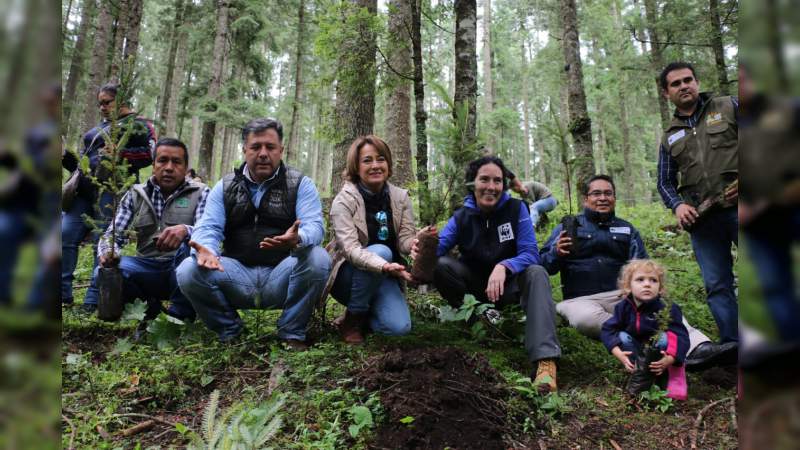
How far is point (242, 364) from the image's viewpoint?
3.40m

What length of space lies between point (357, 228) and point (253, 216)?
882mm

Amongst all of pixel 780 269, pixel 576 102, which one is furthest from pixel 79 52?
pixel 780 269

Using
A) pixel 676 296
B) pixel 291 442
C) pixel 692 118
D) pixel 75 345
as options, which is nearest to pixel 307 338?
pixel 291 442

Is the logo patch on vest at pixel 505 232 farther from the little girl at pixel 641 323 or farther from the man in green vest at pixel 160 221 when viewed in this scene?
the man in green vest at pixel 160 221

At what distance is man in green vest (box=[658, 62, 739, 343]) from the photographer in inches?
145

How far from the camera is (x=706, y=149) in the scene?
12.5ft

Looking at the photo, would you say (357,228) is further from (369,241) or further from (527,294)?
(527,294)

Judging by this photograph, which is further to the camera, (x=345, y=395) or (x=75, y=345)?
(x=75, y=345)

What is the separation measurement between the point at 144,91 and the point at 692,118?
2158 centimetres

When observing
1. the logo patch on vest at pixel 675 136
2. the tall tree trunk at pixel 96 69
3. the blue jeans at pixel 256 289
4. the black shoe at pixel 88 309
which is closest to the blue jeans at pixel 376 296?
the blue jeans at pixel 256 289

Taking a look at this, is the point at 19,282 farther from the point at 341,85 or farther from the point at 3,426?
the point at 341,85

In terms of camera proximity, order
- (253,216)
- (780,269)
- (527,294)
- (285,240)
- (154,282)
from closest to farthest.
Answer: (780,269) → (285,240) → (527,294) → (253,216) → (154,282)

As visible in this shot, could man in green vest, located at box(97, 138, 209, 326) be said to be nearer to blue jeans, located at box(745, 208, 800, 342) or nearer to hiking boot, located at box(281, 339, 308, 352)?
hiking boot, located at box(281, 339, 308, 352)

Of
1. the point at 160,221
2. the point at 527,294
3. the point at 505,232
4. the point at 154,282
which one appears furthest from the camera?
the point at 160,221
